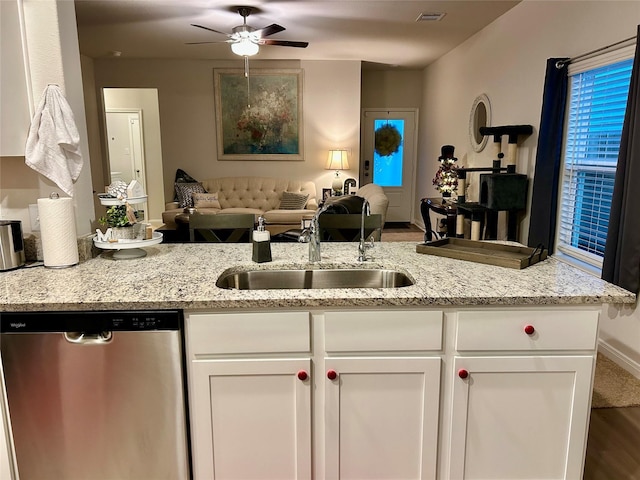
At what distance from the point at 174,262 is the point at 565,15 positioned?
348 centimetres

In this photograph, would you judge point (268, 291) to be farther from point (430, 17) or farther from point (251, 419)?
point (430, 17)

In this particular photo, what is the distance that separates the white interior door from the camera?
7848 mm

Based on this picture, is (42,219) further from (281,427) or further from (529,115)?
(529,115)

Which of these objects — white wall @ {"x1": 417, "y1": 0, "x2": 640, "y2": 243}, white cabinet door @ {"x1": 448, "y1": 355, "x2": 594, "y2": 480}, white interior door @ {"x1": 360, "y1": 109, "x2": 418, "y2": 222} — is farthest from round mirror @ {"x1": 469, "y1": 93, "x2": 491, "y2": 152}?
white cabinet door @ {"x1": 448, "y1": 355, "x2": 594, "y2": 480}

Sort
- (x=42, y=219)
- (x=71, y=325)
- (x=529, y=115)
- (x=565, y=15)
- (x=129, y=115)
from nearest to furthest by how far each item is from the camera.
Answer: (x=71, y=325), (x=42, y=219), (x=565, y=15), (x=529, y=115), (x=129, y=115)

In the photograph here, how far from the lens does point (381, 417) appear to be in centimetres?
162

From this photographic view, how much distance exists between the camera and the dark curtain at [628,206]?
2635 mm

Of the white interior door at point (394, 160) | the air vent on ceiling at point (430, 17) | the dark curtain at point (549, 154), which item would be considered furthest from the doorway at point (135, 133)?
the dark curtain at point (549, 154)

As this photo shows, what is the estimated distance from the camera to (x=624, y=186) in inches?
108

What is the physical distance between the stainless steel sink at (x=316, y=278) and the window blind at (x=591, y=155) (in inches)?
81.4

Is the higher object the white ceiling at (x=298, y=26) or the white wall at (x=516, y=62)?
the white ceiling at (x=298, y=26)

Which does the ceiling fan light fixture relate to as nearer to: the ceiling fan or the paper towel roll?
the ceiling fan

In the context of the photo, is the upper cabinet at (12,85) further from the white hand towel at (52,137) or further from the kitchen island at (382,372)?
the kitchen island at (382,372)

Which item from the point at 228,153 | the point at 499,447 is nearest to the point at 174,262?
the point at 499,447
